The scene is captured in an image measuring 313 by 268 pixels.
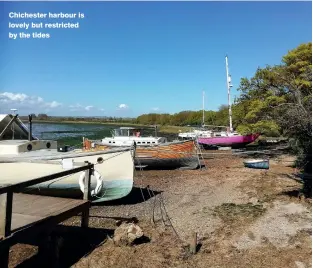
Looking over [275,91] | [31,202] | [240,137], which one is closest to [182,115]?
[240,137]

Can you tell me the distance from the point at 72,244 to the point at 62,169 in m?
3.75

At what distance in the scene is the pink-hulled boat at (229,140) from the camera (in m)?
37.1

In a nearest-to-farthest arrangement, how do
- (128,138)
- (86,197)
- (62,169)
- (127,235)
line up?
(127,235) → (86,197) → (62,169) → (128,138)

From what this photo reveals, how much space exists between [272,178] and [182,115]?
110266 mm

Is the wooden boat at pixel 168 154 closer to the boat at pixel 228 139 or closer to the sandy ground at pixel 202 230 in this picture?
the sandy ground at pixel 202 230

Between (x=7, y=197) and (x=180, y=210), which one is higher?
(x=7, y=197)

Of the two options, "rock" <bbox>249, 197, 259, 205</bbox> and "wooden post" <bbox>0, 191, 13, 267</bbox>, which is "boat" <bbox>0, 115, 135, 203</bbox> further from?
"wooden post" <bbox>0, 191, 13, 267</bbox>

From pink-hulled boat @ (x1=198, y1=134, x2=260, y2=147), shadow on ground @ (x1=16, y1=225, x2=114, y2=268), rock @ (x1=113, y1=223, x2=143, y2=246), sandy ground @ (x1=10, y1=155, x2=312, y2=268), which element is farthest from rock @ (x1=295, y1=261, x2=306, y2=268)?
pink-hulled boat @ (x1=198, y1=134, x2=260, y2=147)

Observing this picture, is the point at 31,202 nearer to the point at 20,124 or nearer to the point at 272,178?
the point at 20,124

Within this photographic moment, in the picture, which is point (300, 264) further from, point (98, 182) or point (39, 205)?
point (98, 182)

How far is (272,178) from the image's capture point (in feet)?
58.9

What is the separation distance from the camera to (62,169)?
39.0ft

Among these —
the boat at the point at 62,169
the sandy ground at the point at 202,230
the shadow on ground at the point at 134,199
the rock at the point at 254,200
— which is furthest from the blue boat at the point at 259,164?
the boat at the point at 62,169

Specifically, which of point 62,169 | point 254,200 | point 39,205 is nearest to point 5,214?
point 39,205
